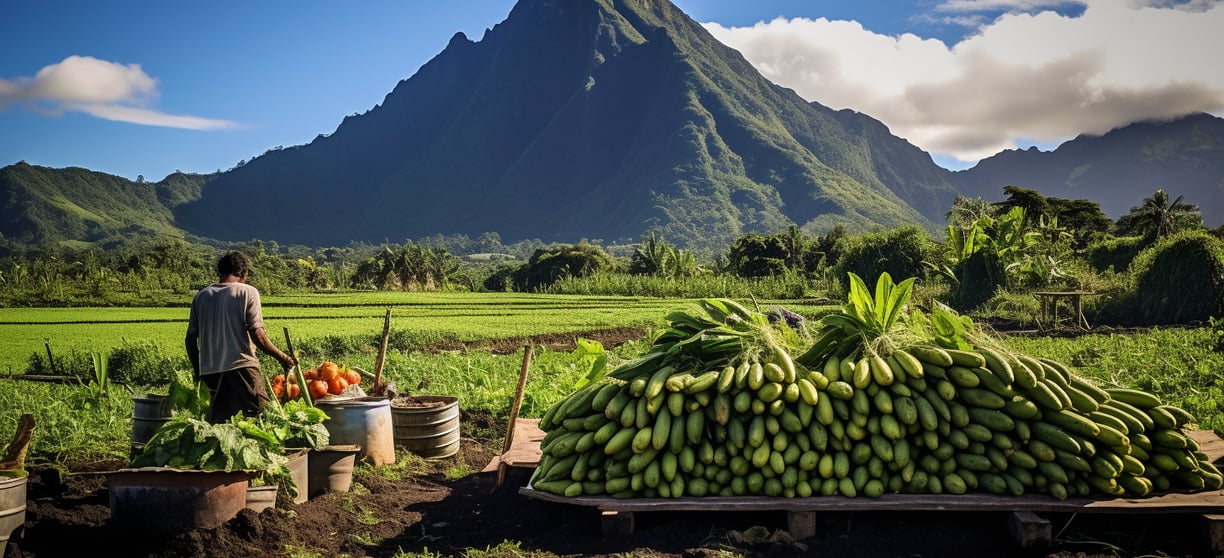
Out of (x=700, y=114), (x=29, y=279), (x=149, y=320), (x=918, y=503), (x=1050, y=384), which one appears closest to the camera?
(x=918, y=503)

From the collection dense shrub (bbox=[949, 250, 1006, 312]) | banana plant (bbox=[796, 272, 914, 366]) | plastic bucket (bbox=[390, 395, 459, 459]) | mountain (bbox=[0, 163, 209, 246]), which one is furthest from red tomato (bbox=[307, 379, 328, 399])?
mountain (bbox=[0, 163, 209, 246])

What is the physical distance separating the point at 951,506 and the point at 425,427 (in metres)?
4.40

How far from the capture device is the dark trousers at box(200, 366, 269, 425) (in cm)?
643

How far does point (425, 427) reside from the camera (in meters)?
7.03

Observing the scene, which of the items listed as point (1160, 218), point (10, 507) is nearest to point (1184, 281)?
point (10, 507)

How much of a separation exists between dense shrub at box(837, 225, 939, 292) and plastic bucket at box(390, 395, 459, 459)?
23.0 m

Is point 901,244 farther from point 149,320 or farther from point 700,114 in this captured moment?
point 700,114

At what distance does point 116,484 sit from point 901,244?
2706cm

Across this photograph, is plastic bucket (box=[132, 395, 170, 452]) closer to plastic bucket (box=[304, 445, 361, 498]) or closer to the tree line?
plastic bucket (box=[304, 445, 361, 498])

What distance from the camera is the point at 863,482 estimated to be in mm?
4504

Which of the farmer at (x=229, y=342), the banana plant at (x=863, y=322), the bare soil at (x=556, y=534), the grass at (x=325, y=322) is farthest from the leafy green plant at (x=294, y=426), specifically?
the grass at (x=325, y=322)

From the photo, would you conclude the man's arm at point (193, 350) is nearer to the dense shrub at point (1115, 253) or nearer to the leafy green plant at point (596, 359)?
the leafy green plant at point (596, 359)

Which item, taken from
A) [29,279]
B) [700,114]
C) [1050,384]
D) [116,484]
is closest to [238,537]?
[116,484]

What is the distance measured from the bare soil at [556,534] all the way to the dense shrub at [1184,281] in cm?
1566
